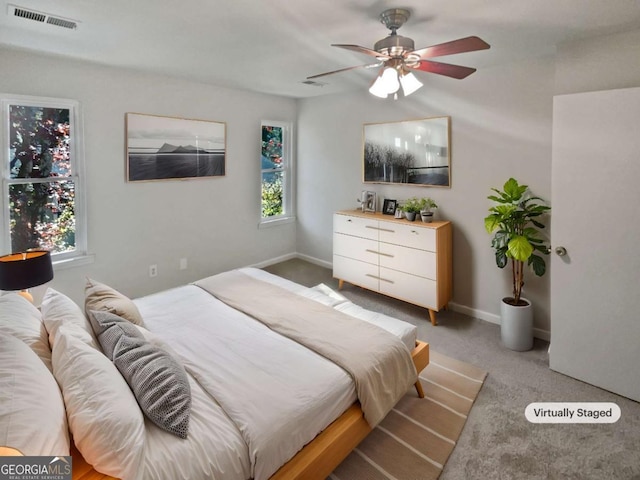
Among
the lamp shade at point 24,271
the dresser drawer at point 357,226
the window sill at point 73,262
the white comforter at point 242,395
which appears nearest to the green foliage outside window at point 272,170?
the dresser drawer at point 357,226

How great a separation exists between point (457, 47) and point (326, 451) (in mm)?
2109

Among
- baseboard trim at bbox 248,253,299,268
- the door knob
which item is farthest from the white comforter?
baseboard trim at bbox 248,253,299,268

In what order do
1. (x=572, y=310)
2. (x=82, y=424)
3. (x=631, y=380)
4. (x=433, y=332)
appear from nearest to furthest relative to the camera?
(x=82, y=424)
(x=631, y=380)
(x=572, y=310)
(x=433, y=332)

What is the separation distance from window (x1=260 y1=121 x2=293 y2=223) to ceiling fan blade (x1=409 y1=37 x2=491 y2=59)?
3.33 m

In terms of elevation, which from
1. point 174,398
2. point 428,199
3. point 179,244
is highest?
point 428,199

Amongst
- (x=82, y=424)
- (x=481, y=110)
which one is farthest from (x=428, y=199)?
(x=82, y=424)

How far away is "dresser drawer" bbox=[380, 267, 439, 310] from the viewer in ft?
11.7

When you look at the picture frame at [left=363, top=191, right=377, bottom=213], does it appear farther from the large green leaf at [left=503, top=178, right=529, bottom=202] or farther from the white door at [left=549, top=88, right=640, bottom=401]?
the white door at [left=549, top=88, right=640, bottom=401]

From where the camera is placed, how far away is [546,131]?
3.05 metres

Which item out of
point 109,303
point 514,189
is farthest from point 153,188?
point 514,189

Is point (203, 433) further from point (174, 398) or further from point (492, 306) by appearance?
point (492, 306)

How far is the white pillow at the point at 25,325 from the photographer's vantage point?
163 centimetres

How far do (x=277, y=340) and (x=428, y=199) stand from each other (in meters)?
2.49

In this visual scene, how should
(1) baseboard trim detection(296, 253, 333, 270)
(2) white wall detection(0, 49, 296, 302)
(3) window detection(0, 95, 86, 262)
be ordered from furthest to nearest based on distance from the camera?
(1) baseboard trim detection(296, 253, 333, 270) < (2) white wall detection(0, 49, 296, 302) < (3) window detection(0, 95, 86, 262)
